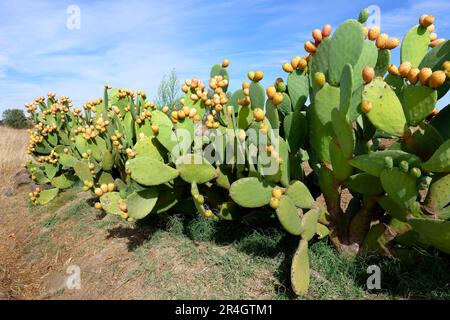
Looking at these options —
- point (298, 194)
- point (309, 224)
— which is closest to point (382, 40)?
point (298, 194)

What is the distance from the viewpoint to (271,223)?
2.94 metres

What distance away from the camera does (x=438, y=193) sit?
190 cm

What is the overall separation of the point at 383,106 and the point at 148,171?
140cm

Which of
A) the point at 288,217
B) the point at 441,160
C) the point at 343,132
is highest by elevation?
the point at 343,132

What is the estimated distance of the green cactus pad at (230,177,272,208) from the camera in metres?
2.21

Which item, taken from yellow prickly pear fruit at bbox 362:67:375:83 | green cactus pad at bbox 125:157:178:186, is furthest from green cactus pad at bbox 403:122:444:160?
green cactus pad at bbox 125:157:178:186

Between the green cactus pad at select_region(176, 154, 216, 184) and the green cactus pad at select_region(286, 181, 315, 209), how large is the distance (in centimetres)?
54

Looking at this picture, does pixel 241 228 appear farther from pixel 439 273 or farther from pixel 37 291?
pixel 37 291

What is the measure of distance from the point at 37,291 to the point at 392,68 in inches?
118

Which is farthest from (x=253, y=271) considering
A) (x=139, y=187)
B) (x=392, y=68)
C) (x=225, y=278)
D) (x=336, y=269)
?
(x=392, y=68)

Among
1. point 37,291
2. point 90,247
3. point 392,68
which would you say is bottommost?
point 37,291

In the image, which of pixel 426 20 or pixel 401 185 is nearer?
pixel 401 185

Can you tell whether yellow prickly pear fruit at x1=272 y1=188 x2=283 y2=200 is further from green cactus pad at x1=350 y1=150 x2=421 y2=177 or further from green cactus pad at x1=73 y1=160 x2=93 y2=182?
green cactus pad at x1=73 y1=160 x2=93 y2=182

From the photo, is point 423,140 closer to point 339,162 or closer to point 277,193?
point 339,162
